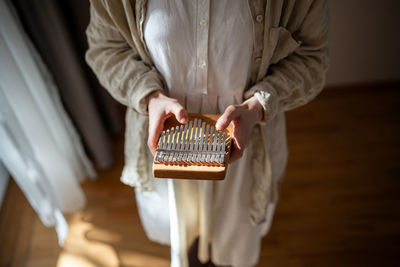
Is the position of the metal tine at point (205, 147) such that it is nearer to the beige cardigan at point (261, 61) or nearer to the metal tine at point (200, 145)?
the metal tine at point (200, 145)

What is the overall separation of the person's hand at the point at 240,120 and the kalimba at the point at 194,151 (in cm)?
2

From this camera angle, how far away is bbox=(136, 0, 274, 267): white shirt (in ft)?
2.27

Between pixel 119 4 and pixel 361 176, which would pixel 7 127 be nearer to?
pixel 119 4

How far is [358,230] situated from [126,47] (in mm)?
1246

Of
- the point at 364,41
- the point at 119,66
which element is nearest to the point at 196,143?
the point at 119,66

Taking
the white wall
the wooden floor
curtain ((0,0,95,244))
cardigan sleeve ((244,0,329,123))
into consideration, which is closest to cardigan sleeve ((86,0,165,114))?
cardigan sleeve ((244,0,329,123))

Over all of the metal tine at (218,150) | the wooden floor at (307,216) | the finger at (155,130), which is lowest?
the wooden floor at (307,216)

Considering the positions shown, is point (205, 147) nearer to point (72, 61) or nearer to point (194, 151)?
point (194, 151)

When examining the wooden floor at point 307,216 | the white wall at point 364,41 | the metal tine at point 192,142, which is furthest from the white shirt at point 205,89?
the white wall at point 364,41

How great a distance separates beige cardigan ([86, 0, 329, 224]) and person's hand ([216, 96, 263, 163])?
0.02 m

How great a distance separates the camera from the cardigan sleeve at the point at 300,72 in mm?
738

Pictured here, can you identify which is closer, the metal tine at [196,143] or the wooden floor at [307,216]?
the metal tine at [196,143]

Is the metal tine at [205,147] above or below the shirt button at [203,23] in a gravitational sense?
below

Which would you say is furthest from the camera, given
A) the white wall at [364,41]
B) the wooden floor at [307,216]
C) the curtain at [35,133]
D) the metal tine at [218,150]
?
the white wall at [364,41]
